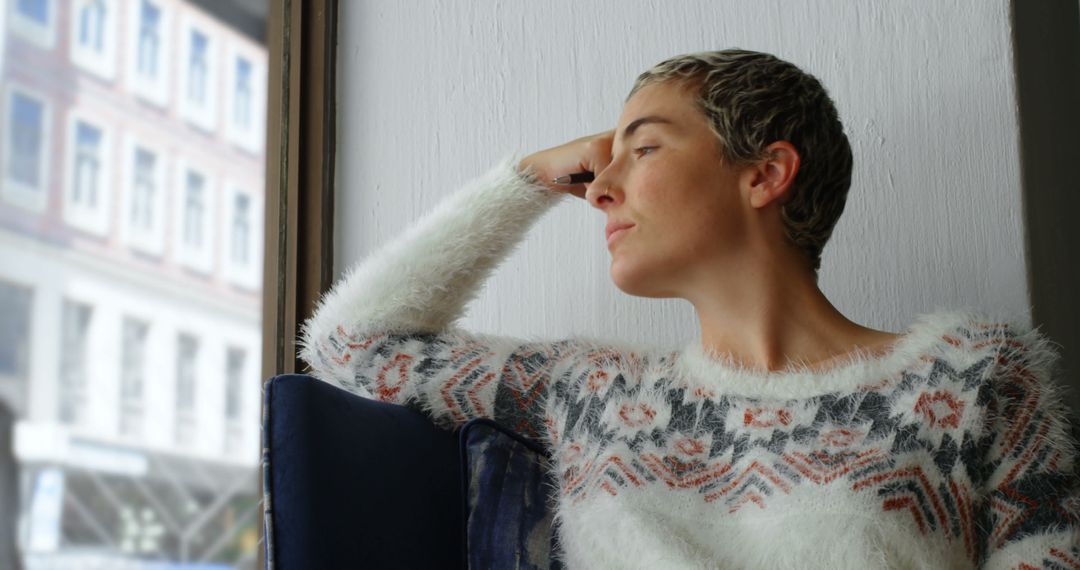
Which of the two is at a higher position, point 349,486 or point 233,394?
point 233,394

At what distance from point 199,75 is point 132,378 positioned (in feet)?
1.65

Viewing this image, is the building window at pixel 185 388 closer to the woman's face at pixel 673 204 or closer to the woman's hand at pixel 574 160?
the woman's hand at pixel 574 160

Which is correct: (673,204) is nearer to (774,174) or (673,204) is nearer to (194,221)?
(774,174)

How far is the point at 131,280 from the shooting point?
169cm

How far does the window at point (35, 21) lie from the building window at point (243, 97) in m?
0.28

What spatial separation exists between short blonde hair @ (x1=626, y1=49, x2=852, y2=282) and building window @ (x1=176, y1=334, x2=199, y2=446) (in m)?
0.87

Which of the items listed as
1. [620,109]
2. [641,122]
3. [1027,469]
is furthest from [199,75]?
[1027,469]

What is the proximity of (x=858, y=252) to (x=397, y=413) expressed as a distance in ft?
2.25

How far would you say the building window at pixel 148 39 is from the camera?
1.76m

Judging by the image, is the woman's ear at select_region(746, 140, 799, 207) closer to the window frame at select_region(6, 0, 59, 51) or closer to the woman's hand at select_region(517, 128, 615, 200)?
the woman's hand at select_region(517, 128, 615, 200)

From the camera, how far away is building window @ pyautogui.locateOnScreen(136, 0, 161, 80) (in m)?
1.76

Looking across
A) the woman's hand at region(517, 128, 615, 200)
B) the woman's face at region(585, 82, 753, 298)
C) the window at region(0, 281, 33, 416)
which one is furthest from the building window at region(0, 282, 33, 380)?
the woman's face at region(585, 82, 753, 298)

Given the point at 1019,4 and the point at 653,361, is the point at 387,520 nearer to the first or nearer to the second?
the point at 653,361

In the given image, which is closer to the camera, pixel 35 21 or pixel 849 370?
pixel 849 370
